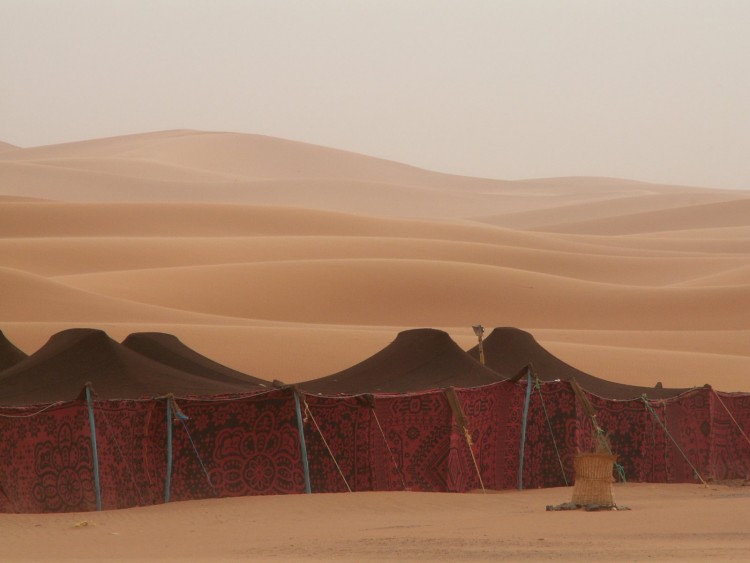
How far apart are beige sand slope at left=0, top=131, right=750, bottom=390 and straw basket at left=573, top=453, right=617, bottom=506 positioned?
1671 centimetres

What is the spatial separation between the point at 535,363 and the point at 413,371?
7.44 ft

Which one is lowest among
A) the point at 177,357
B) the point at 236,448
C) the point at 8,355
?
the point at 236,448

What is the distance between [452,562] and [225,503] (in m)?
6.76

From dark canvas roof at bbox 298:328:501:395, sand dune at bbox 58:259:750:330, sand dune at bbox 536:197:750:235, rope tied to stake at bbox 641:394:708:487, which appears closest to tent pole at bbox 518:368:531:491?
dark canvas roof at bbox 298:328:501:395

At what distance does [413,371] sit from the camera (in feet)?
69.1

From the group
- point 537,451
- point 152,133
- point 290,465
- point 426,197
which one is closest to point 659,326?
point 537,451

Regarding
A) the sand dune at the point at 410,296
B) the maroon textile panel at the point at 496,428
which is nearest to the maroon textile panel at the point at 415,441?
the maroon textile panel at the point at 496,428

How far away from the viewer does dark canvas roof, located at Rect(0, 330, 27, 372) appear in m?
23.1

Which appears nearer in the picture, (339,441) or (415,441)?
(339,441)

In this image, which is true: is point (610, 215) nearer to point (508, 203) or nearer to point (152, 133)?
point (508, 203)

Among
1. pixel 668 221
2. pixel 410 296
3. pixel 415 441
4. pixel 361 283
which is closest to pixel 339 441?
pixel 415 441

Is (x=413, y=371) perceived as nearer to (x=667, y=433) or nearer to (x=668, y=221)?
(x=667, y=433)

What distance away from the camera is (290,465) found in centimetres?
Result: 1802

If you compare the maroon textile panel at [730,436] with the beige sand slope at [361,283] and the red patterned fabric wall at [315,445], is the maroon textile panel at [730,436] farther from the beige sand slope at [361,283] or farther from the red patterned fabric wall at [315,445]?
the beige sand slope at [361,283]
